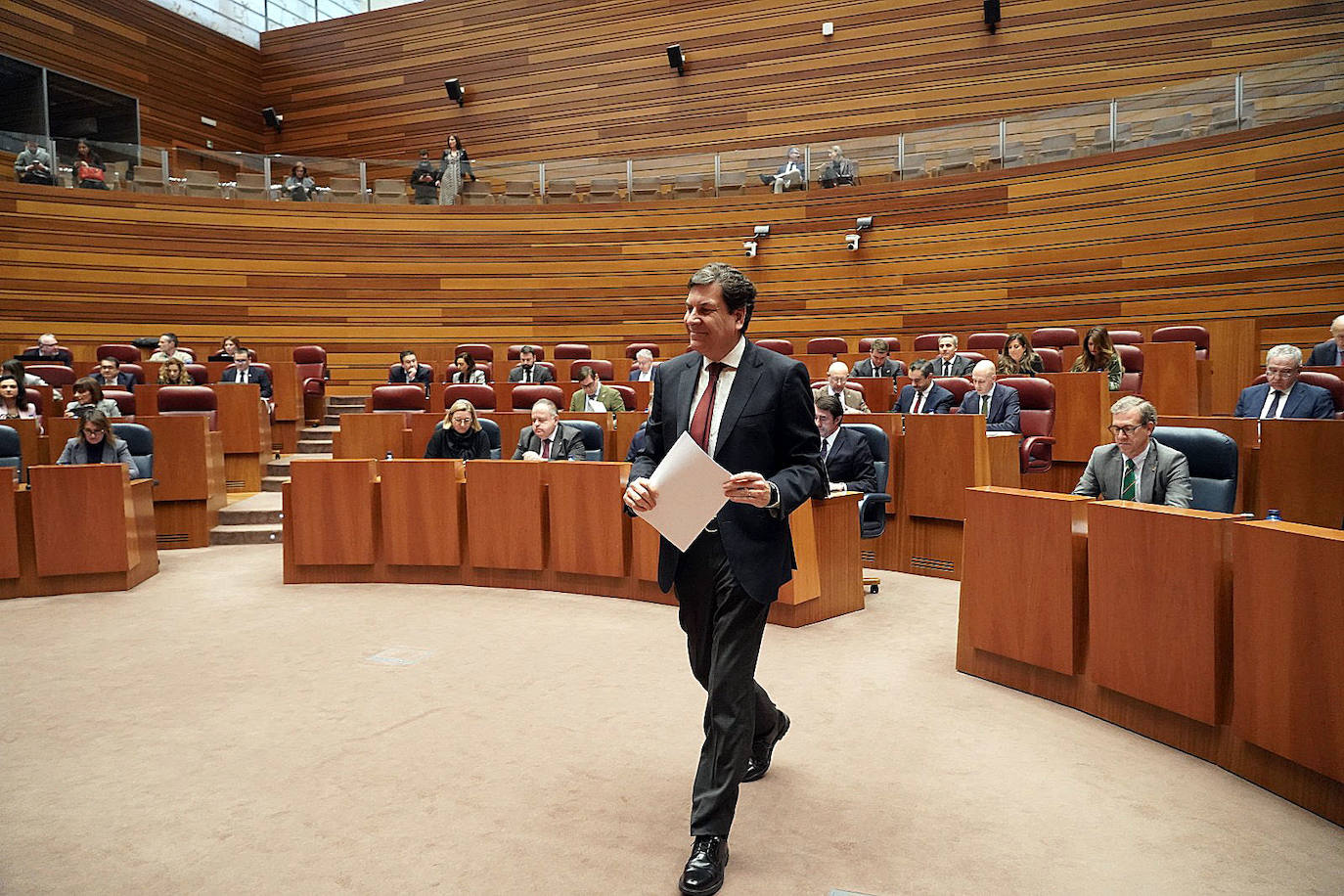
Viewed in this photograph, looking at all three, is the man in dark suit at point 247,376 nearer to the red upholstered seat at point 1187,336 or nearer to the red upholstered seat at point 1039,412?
the red upholstered seat at point 1039,412

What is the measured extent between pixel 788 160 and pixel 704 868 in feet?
28.7

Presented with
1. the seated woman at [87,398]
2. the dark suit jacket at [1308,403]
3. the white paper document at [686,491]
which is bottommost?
the white paper document at [686,491]

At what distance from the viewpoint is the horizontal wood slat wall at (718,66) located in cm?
923

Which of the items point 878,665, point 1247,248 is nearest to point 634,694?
point 878,665

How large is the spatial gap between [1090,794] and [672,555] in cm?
117

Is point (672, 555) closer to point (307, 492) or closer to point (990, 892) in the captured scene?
point (990, 892)

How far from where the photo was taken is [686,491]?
183cm

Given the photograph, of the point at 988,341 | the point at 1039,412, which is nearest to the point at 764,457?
the point at 1039,412

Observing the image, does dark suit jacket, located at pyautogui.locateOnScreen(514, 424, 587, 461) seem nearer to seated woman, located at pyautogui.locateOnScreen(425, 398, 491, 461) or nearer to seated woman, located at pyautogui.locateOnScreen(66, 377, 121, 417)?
seated woman, located at pyautogui.locateOnScreen(425, 398, 491, 461)

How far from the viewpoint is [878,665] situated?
3.27 metres

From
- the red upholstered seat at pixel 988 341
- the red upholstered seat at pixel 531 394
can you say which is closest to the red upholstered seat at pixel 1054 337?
the red upholstered seat at pixel 988 341

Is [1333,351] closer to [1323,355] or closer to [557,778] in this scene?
[1323,355]

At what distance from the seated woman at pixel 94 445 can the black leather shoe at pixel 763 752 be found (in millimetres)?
3854

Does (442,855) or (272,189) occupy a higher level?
(272,189)
